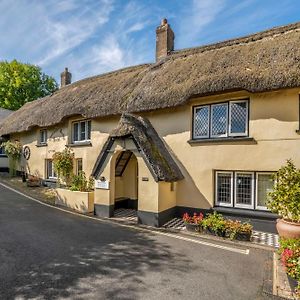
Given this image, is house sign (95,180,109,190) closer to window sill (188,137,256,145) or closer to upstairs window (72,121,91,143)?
window sill (188,137,256,145)

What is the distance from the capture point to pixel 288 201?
319 inches

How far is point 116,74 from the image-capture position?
17.9 metres

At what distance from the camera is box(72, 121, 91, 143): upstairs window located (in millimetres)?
16641

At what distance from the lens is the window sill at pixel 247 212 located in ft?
32.3

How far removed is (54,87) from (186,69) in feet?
134

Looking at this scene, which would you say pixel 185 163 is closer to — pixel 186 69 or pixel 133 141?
pixel 133 141

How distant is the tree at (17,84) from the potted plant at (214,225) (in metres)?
41.8

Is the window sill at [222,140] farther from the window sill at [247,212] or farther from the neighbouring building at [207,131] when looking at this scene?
the window sill at [247,212]

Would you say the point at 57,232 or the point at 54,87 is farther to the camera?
the point at 54,87

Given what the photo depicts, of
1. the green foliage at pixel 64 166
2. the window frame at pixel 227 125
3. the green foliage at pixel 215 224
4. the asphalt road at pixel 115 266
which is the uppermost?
the window frame at pixel 227 125

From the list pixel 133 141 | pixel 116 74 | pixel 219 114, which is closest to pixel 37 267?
pixel 133 141

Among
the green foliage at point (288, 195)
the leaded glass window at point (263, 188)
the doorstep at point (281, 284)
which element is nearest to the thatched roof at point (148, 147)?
Answer: the leaded glass window at point (263, 188)

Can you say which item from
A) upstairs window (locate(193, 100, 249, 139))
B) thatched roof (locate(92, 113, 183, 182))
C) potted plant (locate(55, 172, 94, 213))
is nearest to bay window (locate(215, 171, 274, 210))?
upstairs window (locate(193, 100, 249, 139))

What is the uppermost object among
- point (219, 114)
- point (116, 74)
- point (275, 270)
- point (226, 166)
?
point (116, 74)
